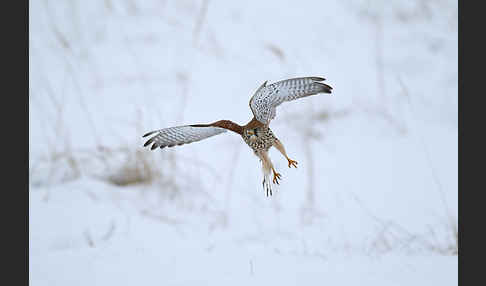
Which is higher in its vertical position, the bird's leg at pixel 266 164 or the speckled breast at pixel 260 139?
the speckled breast at pixel 260 139

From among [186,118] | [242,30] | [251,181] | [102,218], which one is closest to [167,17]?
[242,30]

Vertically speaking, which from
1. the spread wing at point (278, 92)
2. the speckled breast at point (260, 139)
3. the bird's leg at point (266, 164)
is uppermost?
the spread wing at point (278, 92)

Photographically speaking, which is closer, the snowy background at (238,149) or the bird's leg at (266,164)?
the bird's leg at (266,164)

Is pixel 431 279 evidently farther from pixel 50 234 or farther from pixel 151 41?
pixel 151 41

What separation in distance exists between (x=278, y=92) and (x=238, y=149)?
2916 millimetres

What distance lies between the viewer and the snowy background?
2674 mm

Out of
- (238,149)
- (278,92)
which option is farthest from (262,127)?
(238,149)

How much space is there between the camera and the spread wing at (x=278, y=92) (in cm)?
143

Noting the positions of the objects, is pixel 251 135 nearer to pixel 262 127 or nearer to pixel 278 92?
pixel 262 127

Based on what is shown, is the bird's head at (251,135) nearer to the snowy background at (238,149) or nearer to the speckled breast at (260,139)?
the speckled breast at (260,139)

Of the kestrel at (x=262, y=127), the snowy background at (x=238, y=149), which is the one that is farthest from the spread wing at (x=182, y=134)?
the snowy background at (x=238, y=149)

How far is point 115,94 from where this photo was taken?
16.5 ft

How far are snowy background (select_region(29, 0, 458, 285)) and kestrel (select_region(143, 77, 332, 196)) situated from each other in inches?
38.8

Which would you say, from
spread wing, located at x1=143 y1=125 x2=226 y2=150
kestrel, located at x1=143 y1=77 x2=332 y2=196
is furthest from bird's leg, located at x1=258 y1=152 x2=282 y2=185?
spread wing, located at x1=143 y1=125 x2=226 y2=150
